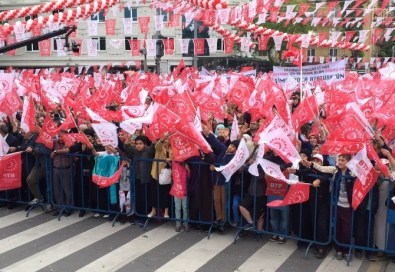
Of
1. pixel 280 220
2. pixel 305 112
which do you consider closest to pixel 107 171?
pixel 280 220

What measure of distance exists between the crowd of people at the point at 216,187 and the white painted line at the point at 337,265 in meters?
0.11

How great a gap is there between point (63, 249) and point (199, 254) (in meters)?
1.99

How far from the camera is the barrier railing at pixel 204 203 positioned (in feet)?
21.2

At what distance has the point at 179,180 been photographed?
24.4 feet

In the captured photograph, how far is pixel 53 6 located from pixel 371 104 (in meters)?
10.9

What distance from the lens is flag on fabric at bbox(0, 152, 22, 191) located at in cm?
844

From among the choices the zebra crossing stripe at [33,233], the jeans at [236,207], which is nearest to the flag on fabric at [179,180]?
the jeans at [236,207]

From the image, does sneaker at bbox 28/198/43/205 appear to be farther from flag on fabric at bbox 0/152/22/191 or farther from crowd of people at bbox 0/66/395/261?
flag on fabric at bbox 0/152/22/191

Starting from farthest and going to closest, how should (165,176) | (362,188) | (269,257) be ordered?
(165,176) → (269,257) → (362,188)

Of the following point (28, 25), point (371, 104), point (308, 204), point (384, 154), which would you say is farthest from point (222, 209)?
point (28, 25)

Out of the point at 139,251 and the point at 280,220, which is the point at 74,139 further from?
the point at 280,220

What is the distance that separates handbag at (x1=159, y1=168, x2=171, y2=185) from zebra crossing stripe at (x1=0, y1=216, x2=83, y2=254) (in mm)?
1739

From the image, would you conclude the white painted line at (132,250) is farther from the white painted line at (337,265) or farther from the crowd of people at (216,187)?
the white painted line at (337,265)

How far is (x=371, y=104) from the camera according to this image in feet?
27.4
